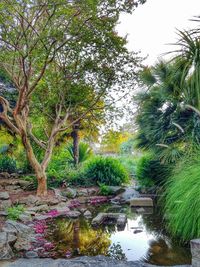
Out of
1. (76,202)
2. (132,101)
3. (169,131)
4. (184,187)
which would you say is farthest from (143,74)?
(184,187)

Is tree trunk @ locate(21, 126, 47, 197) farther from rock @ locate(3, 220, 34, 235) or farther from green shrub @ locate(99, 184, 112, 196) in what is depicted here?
rock @ locate(3, 220, 34, 235)

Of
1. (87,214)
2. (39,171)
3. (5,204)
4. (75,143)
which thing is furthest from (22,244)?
(75,143)

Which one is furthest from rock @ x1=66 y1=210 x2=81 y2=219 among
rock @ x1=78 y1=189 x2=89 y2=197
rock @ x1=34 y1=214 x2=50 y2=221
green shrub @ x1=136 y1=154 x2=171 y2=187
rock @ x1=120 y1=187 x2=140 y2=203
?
green shrub @ x1=136 y1=154 x2=171 y2=187

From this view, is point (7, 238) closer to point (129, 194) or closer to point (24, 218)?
point (24, 218)

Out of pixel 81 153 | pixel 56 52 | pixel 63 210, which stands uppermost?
pixel 56 52

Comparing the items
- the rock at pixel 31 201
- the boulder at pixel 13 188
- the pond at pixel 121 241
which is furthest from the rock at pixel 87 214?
the boulder at pixel 13 188

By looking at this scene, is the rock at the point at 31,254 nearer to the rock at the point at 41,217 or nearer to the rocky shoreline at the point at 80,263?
the rocky shoreline at the point at 80,263

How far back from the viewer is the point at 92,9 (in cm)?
628

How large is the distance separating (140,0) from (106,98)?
3429mm

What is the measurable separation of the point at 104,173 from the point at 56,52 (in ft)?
17.1

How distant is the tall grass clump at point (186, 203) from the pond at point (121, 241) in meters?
0.35

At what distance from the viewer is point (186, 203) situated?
152 inches

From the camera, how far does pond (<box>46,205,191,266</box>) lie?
14.0 feet

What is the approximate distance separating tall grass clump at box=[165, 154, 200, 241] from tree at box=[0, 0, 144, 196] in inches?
154
